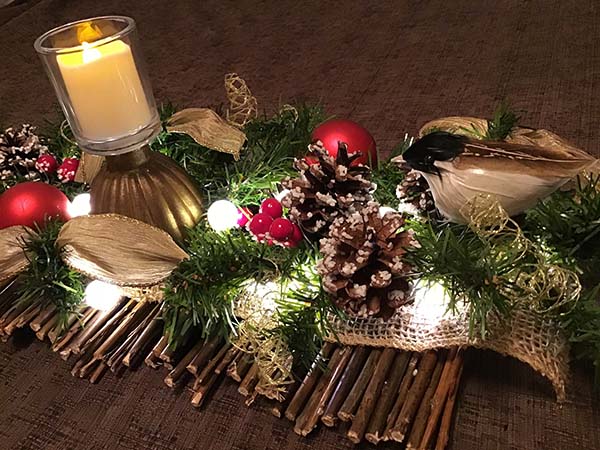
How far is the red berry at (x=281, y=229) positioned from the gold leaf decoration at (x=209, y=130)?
0.14 m

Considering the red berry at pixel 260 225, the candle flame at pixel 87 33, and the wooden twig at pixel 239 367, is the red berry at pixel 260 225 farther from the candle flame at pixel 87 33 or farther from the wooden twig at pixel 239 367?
the candle flame at pixel 87 33

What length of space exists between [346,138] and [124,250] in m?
0.27

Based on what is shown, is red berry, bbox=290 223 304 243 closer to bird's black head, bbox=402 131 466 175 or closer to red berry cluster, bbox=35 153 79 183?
bird's black head, bbox=402 131 466 175

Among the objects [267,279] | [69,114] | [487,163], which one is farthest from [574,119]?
[69,114]

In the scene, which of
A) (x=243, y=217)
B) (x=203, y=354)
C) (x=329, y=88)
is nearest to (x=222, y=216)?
(x=243, y=217)

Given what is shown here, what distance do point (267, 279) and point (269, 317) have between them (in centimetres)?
3

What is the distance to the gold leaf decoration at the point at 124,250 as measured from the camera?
55 cm

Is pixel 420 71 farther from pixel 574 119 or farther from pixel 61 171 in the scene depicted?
pixel 61 171

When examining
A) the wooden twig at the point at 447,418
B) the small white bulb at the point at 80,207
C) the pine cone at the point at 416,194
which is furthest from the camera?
the small white bulb at the point at 80,207

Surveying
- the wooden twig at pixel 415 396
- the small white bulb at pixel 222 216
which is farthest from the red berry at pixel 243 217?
the wooden twig at pixel 415 396

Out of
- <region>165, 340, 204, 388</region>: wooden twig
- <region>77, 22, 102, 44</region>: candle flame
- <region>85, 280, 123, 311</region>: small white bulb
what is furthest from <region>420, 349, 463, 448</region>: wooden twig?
<region>77, 22, 102, 44</region>: candle flame

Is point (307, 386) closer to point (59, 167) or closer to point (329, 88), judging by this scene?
point (59, 167)

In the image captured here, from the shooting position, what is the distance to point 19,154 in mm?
750

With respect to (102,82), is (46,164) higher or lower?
lower
